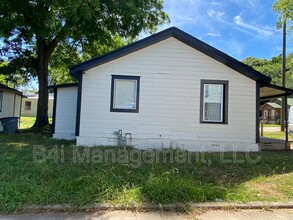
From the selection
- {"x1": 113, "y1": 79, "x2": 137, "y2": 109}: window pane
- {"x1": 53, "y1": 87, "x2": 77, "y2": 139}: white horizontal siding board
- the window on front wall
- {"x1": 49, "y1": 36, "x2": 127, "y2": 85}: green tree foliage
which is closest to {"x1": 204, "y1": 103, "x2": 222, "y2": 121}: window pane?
{"x1": 113, "y1": 79, "x2": 137, "y2": 109}: window pane

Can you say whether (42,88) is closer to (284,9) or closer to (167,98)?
(167,98)

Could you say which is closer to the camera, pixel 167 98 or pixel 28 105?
pixel 167 98

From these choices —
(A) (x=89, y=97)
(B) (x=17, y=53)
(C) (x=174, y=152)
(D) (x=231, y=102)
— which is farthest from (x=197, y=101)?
(B) (x=17, y=53)

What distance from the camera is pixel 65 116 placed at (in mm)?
10719

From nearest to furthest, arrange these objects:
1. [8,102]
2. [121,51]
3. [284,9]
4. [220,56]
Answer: [121,51]
[220,56]
[284,9]
[8,102]

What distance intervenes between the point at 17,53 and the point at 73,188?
1433 centimetres

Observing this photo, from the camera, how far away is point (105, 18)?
14109mm

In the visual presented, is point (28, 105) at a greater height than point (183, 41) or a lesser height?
lesser

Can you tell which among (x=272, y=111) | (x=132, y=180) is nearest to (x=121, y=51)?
(x=132, y=180)

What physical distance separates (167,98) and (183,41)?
213 centimetres

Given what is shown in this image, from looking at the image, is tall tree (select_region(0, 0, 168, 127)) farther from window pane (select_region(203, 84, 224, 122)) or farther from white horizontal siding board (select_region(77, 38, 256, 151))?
window pane (select_region(203, 84, 224, 122))

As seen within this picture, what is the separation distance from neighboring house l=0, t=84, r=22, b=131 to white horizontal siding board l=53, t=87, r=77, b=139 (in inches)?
343

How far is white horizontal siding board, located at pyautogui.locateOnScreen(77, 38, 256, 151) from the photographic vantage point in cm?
888

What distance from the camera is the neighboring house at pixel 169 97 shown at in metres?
8.88
